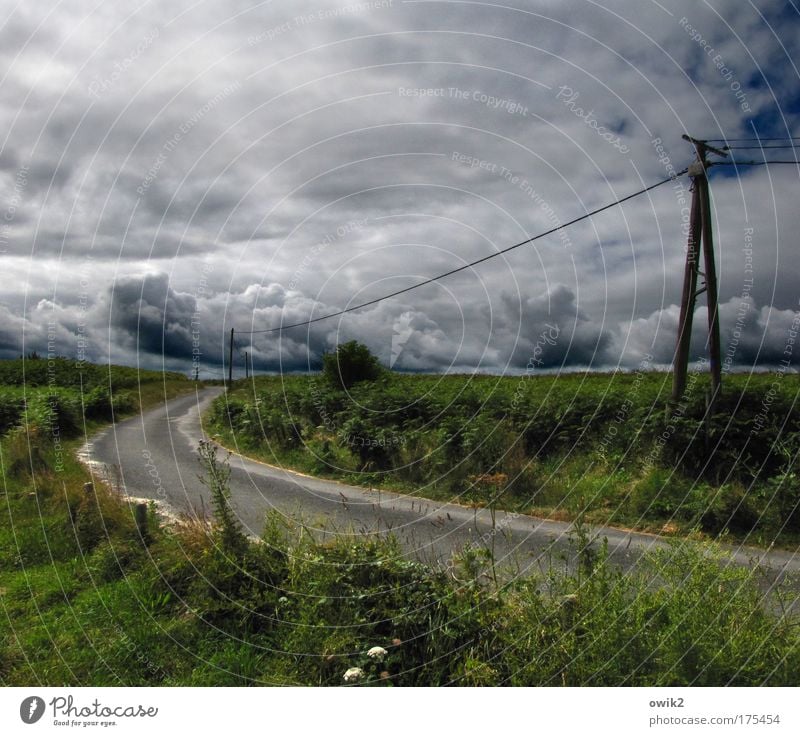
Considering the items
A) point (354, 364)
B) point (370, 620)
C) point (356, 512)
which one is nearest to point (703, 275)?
point (356, 512)

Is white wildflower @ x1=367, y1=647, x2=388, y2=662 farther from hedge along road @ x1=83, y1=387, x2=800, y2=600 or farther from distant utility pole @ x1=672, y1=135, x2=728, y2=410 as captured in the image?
distant utility pole @ x1=672, y1=135, x2=728, y2=410

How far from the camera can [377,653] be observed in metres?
4.76

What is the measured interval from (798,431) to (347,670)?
409 inches

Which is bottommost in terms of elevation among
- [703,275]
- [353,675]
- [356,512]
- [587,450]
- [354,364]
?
[356,512]

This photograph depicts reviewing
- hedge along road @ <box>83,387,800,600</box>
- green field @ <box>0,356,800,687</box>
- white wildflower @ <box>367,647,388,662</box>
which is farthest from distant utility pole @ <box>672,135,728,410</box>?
white wildflower @ <box>367,647,388,662</box>

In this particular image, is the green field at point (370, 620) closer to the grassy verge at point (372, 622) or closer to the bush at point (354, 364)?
the grassy verge at point (372, 622)

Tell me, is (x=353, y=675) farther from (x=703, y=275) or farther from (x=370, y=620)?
(x=703, y=275)

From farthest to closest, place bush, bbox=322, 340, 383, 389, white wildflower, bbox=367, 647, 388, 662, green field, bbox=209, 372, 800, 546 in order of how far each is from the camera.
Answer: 1. bush, bbox=322, 340, 383, 389
2. green field, bbox=209, 372, 800, 546
3. white wildflower, bbox=367, 647, 388, 662

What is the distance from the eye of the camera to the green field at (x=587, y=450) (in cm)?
1117

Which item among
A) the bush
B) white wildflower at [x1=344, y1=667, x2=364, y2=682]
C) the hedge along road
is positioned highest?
the bush

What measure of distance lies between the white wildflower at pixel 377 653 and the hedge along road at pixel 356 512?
1.18 metres

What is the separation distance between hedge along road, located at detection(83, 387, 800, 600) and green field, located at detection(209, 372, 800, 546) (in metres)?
0.71

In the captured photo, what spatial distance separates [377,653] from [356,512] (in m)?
7.06

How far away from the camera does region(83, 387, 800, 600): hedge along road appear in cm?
749
